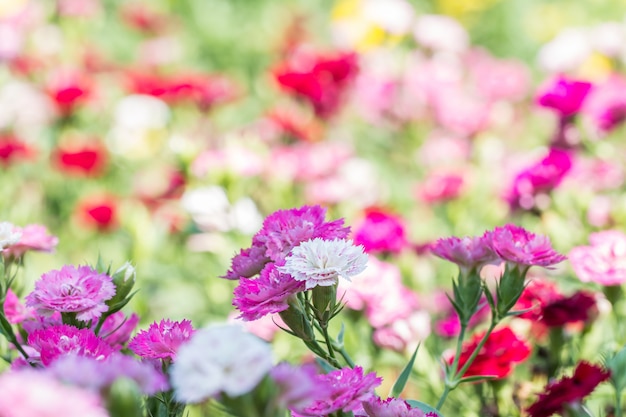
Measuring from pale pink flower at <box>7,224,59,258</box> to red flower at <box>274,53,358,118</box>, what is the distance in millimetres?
1399

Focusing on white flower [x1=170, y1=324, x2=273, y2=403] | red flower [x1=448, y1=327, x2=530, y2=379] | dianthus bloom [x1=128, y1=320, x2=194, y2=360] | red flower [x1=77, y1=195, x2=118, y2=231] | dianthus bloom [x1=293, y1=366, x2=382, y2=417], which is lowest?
red flower [x1=77, y1=195, x2=118, y2=231]

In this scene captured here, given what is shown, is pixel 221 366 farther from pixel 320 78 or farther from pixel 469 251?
pixel 320 78

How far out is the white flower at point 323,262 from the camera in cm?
87

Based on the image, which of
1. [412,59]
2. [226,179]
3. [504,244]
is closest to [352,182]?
[226,179]

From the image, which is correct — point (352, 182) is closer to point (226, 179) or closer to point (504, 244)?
point (226, 179)

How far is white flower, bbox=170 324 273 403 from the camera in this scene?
670 mm

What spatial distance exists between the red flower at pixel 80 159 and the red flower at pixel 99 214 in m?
→ 0.21

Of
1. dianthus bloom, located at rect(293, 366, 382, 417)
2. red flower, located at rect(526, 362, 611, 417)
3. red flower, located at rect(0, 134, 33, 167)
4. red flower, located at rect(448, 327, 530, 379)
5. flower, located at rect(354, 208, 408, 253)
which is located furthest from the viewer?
red flower, located at rect(0, 134, 33, 167)

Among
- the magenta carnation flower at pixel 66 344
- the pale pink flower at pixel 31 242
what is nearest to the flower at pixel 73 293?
the magenta carnation flower at pixel 66 344

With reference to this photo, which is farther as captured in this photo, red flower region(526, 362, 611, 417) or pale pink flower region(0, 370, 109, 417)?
red flower region(526, 362, 611, 417)

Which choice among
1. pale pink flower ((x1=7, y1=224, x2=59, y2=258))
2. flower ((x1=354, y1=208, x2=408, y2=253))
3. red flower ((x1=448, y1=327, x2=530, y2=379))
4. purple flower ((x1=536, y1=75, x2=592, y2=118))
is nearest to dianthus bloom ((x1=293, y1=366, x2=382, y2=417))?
red flower ((x1=448, y1=327, x2=530, y2=379))

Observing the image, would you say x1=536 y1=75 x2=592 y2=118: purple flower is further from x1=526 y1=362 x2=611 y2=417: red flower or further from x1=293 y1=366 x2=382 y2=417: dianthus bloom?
x1=293 y1=366 x2=382 y2=417: dianthus bloom

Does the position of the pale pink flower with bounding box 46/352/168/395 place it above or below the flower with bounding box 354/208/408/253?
above

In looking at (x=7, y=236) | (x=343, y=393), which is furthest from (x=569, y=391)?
(x=7, y=236)
